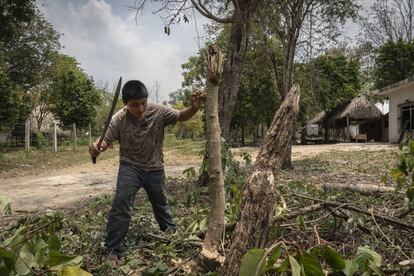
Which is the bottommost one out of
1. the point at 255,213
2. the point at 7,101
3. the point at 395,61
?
the point at 255,213

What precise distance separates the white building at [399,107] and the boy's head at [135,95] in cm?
1955

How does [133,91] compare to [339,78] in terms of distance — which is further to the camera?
[339,78]

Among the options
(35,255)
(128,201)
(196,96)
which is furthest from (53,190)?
(35,255)

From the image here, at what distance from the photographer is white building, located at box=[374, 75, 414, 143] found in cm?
2141

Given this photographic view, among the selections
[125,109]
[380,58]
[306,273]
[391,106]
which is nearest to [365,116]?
[380,58]

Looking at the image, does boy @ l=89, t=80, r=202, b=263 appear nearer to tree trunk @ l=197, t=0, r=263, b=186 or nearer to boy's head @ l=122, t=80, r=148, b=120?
boy's head @ l=122, t=80, r=148, b=120

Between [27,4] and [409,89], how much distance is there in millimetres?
17904

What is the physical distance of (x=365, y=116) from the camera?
32.5 meters

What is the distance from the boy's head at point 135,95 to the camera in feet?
12.6

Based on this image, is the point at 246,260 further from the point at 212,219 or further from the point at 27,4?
the point at 27,4

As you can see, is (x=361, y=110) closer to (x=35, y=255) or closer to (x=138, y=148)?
(x=138, y=148)

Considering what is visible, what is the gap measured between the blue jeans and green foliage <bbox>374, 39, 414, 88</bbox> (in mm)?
27856

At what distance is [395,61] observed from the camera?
28.7 metres

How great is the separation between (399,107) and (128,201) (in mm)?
21862
